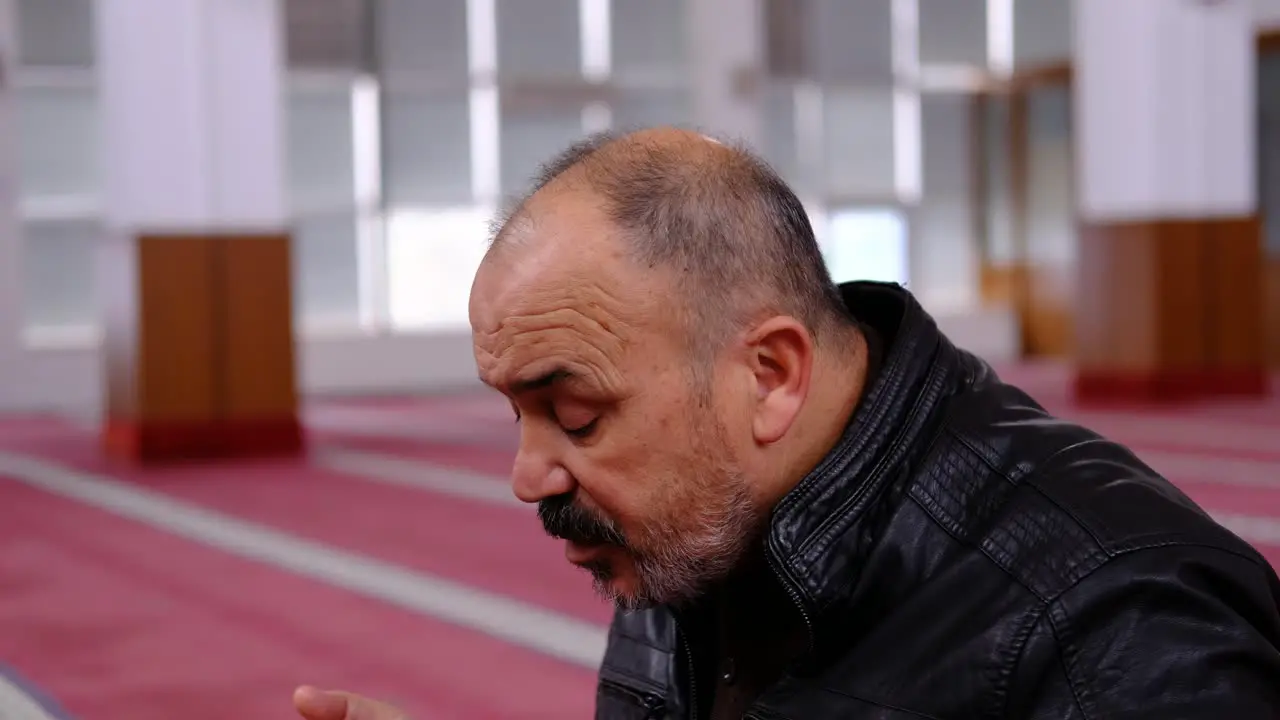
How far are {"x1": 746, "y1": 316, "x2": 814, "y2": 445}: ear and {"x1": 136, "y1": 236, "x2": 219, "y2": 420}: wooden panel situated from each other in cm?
712

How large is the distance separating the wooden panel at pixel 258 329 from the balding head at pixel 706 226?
23.0 feet

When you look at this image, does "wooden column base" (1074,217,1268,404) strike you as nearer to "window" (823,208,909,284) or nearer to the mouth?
"window" (823,208,909,284)

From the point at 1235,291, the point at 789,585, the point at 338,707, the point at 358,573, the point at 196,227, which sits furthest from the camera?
the point at 1235,291

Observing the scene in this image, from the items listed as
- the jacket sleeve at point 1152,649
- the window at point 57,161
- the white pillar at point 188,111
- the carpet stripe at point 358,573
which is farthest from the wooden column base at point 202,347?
the jacket sleeve at point 1152,649

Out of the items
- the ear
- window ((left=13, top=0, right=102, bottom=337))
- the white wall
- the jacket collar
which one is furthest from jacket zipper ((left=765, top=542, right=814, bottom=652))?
window ((left=13, top=0, right=102, bottom=337))

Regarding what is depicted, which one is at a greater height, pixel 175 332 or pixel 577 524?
pixel 577 524

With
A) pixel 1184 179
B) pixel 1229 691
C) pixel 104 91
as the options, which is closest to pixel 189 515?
pixel 104 91

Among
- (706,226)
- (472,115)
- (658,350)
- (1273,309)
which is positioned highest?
(472,115)

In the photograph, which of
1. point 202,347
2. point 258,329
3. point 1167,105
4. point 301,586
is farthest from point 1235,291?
point 301,586

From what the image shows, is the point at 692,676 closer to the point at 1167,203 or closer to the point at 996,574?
the point at 996,574

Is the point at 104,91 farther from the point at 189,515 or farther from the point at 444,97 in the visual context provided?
the point at 444,97

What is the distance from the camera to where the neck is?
5.04 ft

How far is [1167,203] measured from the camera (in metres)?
9.28

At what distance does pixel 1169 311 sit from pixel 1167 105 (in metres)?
1.17
